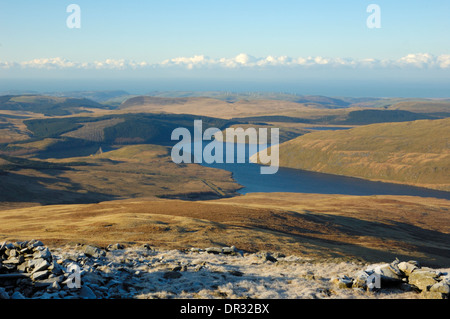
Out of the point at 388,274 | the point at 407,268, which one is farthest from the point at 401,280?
the point at 407,268

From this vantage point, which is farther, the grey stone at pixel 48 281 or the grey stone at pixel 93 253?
the grey stone at pixel 93 253

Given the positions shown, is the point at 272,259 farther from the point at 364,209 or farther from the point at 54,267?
the point at 364,209

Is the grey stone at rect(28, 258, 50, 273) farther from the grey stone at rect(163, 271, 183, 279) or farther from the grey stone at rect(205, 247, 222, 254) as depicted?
the grey stone at rect(205, 247, 222, 254)

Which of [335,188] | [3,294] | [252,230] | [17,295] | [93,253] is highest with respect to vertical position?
[3,294]

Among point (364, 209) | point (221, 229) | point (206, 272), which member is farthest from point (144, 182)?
point (206, 272)

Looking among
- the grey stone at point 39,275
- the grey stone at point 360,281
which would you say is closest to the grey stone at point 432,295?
the grey stone at point 360,281

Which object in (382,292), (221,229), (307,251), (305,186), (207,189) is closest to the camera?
(382,292)

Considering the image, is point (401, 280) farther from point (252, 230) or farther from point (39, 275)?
point (252, 230)

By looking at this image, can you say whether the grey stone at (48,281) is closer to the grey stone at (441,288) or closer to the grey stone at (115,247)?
the grey stone at (115,247)
